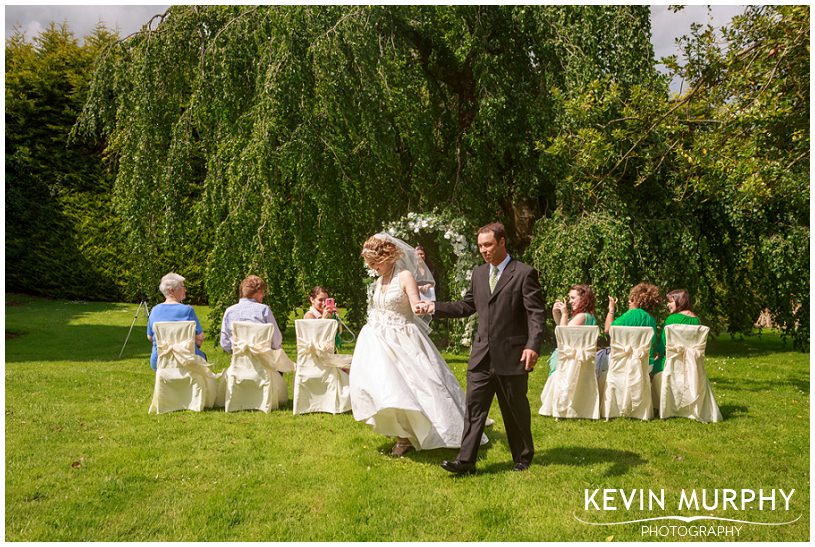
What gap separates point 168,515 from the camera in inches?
145

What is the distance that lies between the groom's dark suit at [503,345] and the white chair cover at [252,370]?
231 cm

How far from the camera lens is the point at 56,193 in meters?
16.5

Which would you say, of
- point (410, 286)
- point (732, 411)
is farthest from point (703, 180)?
point (410, 286)

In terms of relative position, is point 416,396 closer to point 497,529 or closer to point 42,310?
point 497,529

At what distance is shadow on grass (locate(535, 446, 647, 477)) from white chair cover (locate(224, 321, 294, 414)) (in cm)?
254

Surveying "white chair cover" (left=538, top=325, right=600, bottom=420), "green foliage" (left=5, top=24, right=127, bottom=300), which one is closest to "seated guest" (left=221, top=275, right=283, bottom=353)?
"white chair cover" (left=538, top=325, right=600, bottom=420)

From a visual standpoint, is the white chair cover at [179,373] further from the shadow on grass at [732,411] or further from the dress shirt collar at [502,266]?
the shadow on grass at [732,411]

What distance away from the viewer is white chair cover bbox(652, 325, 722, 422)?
5930mm

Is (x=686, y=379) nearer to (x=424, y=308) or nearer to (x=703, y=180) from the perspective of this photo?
(x=703, y=180)

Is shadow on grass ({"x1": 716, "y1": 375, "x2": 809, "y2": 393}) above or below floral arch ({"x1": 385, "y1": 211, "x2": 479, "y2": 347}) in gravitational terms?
below

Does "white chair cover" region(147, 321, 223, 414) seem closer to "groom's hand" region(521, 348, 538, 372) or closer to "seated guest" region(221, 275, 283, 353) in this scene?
"seated guest" region(221, 275, 283, 353)

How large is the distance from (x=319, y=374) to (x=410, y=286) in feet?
6.19

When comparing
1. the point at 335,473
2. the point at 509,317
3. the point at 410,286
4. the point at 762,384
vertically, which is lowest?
the point at 762,384

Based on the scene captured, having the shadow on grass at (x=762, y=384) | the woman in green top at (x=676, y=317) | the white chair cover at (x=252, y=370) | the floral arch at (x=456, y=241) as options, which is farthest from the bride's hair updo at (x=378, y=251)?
the shadow on grass at (x=762, y=384)
